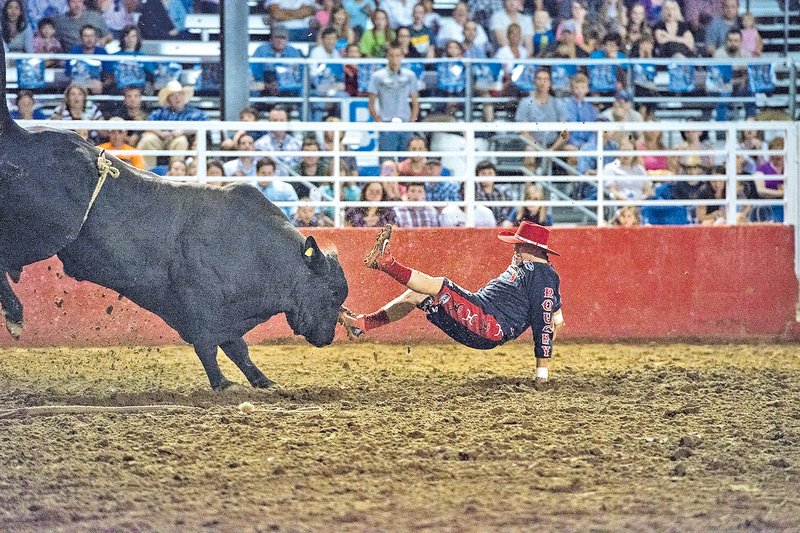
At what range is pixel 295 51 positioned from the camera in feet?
44.2

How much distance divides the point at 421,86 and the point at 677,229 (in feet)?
13.4

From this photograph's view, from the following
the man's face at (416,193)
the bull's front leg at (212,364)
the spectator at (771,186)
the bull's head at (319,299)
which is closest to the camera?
the bull's front leg at (212,364)

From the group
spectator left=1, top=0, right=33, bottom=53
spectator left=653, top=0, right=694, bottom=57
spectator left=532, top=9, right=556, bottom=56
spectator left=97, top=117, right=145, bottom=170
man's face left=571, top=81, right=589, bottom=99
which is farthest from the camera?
spectator left=653, top=0, right=694, bottom=57

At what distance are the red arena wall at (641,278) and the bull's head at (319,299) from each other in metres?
A: 3.14

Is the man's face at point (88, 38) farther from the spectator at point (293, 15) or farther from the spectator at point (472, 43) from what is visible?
the spectator at point (472, 43)

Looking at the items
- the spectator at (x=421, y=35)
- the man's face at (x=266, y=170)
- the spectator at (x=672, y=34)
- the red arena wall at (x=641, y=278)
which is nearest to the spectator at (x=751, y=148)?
the spectator at (x=672, y=34)

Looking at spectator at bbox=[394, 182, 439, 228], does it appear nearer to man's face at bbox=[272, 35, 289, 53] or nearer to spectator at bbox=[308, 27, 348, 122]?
spectator at bbox=[308, 27, 348, 122]

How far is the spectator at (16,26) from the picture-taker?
12.9m

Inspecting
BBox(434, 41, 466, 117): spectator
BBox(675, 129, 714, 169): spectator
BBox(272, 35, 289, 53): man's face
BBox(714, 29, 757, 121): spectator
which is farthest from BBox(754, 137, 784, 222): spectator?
BBox(272, 35, 289, 53): man's face

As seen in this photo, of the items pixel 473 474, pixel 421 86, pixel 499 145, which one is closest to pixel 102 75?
pixel 421 86

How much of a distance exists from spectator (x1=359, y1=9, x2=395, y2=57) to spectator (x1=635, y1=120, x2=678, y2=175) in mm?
3408

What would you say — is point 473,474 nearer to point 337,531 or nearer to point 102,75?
point 337,531

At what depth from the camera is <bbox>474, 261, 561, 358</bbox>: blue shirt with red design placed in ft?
25.0

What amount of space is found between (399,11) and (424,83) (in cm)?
137
